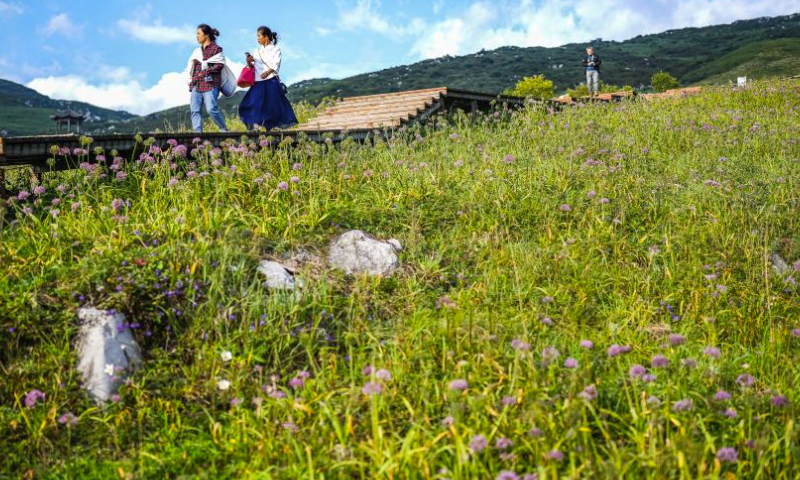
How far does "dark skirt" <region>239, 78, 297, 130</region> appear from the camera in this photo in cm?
1102

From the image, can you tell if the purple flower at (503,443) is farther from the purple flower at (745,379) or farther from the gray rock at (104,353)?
the gray rock at (104,353)

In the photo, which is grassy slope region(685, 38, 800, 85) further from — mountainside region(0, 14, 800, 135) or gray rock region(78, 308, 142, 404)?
gray rock region(78, 308, 142, 404)

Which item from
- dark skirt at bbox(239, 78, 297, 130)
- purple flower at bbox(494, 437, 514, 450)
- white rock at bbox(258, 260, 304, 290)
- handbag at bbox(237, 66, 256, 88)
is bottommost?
purple flower at bbox(494, 437, 514, 450)

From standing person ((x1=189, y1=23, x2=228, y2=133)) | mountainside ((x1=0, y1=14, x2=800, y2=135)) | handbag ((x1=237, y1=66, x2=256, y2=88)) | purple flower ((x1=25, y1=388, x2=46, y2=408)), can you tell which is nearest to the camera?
purple flower ((x1=25, y1=388, x2=46, y2=408))

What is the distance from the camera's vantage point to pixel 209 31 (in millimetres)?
10398

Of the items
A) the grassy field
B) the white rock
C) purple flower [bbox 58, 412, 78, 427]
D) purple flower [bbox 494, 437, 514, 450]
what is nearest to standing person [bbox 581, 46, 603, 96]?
the grassy field

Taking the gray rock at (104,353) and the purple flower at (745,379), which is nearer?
the purple flower at (745,379)

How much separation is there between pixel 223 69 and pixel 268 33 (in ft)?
3.39

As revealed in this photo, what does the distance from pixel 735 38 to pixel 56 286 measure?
144 metres

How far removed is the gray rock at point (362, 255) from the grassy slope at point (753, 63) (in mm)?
63726

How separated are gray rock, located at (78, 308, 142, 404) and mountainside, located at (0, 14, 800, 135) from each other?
64988 mm

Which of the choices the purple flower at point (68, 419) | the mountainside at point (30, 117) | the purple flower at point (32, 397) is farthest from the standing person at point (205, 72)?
the mountainside at point (30, 117)

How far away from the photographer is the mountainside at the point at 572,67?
8100 centimetres

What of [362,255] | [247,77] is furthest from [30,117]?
[362,255]
